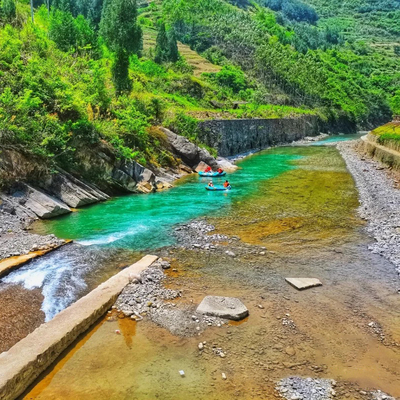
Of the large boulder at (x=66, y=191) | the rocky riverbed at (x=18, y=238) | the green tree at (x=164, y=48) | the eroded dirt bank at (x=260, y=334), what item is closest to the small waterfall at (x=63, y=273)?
the rocky riverbed at (x=18, y=238)

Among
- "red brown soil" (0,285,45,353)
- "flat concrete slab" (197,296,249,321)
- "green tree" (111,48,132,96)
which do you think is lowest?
"red brown soil" (0,285,45,353)

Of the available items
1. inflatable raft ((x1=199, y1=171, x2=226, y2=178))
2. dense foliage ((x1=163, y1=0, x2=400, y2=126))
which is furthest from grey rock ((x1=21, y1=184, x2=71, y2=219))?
dense foliage ((x1=163, y1=0, x2=400, y2=126))

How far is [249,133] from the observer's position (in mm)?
66688

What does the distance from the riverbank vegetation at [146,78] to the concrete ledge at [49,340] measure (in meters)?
14.7

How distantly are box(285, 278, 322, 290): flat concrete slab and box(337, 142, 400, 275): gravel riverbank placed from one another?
13.7ft

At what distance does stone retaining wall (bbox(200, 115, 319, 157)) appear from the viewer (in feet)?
178

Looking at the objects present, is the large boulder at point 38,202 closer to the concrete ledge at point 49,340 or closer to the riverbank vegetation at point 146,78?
the riverbank vegetation at point 146,78

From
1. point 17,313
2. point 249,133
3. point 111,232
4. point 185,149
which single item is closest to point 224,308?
point 17,313

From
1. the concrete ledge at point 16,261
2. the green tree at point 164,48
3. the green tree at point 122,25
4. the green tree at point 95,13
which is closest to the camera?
the concrete ledge at point 16,261

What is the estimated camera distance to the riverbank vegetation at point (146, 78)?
27906 mm

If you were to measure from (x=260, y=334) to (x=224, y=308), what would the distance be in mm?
1647

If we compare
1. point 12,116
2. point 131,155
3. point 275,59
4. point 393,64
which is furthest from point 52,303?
point 393,64

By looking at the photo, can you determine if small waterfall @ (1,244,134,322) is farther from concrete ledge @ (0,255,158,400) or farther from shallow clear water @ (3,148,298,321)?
concrete ledge @ (0,255,158,400)

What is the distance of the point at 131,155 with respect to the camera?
31.5 m
